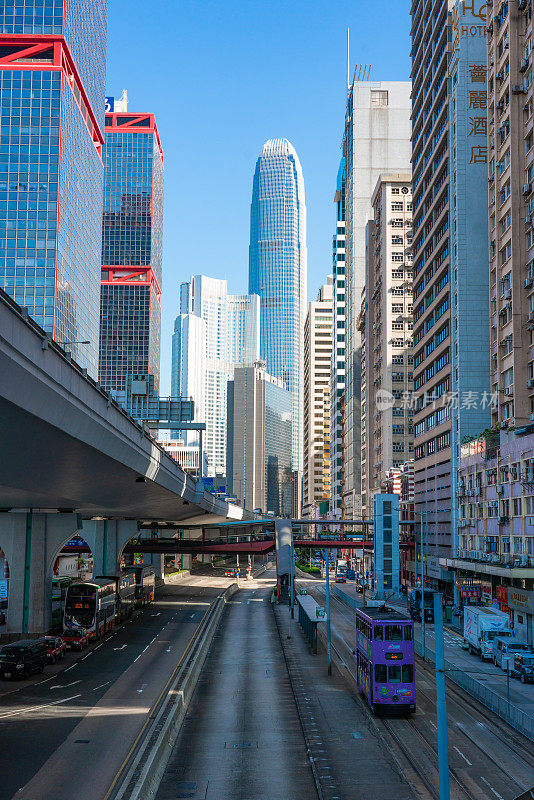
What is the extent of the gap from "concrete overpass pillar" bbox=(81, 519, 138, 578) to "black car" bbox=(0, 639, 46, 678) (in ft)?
124

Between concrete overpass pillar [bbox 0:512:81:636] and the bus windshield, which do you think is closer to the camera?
concrete overpass pillar [bbox 0:512:81:636]

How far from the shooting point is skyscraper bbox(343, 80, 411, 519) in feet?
573

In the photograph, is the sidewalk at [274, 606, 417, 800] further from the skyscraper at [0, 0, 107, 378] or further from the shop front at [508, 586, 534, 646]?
the skyscraper at [0, 0, 107, 378]

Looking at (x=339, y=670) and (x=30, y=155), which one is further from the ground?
(x=30, y=155)

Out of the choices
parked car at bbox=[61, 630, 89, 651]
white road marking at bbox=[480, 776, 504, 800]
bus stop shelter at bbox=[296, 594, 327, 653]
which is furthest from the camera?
parked car at bbox=[61, 630, 89, 651]

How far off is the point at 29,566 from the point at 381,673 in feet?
113

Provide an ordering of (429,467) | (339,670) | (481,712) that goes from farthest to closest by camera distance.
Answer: (429,467) → (339,670) → (481,712)

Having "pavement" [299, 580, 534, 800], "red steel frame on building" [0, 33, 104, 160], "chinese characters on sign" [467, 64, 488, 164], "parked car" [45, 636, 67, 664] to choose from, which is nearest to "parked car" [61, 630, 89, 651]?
"parked car" [45, 636, 67, 664]

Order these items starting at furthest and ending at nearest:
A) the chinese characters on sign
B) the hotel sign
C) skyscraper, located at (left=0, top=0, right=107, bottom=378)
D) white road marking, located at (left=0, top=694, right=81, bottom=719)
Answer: skyscraper, located at (left=0, top=0, right=107, bottom=378)
the chinese characters on sign
the hotel sign
white road marking, located at (left=0, top=694, right=81, bottom=719)

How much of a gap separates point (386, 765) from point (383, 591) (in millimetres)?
65733

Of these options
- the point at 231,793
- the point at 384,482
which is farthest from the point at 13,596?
the point at 384,482

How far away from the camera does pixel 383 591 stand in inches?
3652

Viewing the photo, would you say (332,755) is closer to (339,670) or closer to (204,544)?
(339,670)

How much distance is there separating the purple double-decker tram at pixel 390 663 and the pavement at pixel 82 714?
9.76 meters
